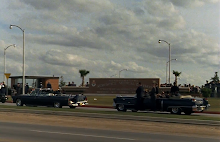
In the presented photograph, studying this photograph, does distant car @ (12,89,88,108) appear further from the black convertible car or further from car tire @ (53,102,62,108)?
the black convertible car

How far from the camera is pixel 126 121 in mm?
16500

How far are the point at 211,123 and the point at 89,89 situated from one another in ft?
153

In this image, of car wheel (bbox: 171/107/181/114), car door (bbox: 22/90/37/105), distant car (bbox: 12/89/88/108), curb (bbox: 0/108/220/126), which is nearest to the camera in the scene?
curb (bbox: 0/108/220/126)

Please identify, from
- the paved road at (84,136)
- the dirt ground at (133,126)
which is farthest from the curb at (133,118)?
the paved road at (84,136)

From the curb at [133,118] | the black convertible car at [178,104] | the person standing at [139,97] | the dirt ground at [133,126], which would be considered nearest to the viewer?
the dirt ground at [133,126]

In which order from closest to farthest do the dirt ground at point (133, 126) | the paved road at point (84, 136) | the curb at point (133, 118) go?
the paved road at point (84, 136), the dirt ground at point (133, 126), the curb at point (133, 118)

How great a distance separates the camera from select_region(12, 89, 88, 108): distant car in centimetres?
2356

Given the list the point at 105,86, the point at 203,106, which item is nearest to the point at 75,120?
the point at 203,106

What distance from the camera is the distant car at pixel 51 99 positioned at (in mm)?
23562

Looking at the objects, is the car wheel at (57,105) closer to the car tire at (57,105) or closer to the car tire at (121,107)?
the car tire at (57,105)

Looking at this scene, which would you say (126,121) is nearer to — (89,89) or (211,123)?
(211,123)

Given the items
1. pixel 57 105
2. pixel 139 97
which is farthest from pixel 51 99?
pixel 139 97

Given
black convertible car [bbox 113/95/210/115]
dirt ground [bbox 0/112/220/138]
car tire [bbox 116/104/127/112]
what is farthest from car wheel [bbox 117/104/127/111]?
dirt ground [bbox 0/112/220/138]

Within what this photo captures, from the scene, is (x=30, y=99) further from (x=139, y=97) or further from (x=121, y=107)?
(x=139, y=97)
